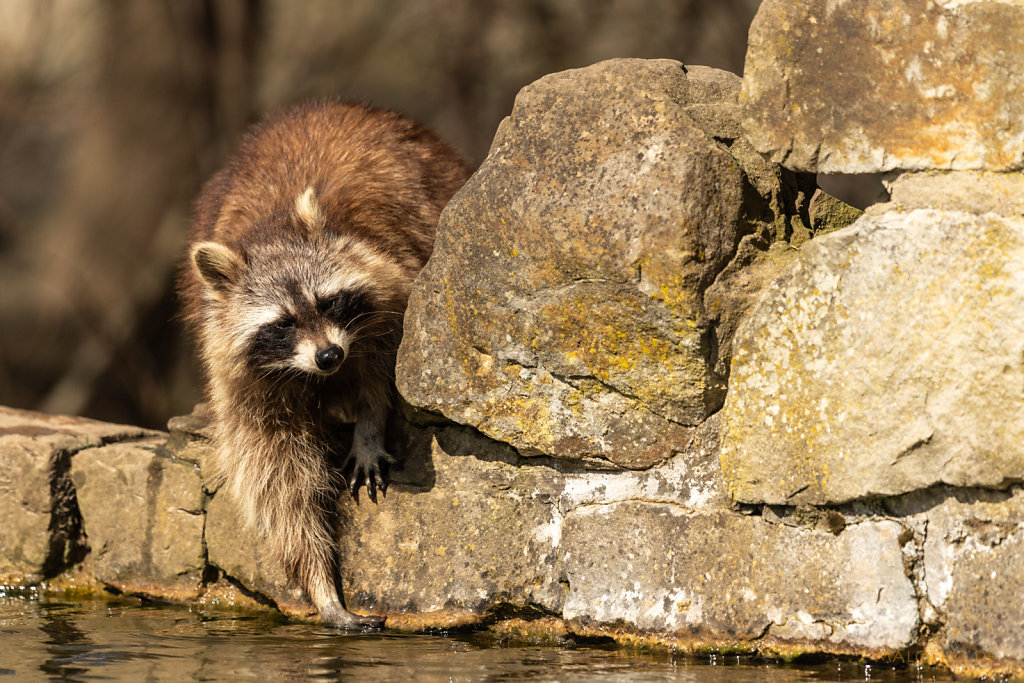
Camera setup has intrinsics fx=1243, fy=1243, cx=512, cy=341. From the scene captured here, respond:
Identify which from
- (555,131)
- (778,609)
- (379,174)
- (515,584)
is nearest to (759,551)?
(778,609)

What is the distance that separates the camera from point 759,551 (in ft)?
10.5

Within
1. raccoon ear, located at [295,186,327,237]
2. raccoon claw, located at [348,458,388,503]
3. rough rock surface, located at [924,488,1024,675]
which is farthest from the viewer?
raccoon ear, located at [295,186,327,237]

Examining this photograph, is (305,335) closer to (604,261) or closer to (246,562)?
(246,562)

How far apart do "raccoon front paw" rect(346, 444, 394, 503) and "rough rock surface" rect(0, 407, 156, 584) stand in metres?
1.25

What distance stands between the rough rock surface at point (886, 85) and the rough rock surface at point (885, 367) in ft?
0.52

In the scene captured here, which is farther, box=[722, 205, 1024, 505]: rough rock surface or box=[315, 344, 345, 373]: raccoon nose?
box=[315, 344, 345, 373]: raccoon nose

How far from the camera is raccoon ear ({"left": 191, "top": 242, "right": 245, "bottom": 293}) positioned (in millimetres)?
4180

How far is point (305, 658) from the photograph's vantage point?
11.2 feet

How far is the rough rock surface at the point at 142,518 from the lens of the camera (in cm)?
436

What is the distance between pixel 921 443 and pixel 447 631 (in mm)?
1540

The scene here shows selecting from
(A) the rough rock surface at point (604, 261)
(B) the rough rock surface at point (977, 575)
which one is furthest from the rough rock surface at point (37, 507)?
(B) the rough rock surface at point (977, 575)

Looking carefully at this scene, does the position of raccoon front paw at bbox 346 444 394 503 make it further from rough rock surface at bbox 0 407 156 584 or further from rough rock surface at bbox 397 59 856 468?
rough rock surface at bbox 0 407 156 584

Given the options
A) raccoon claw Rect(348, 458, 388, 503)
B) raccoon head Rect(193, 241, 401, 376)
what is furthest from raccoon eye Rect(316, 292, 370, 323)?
raccoon claw Rect(348, 458, 388, 503)

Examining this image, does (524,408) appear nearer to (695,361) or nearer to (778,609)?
(695,361)
